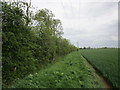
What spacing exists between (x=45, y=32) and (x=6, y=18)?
4.86 meters

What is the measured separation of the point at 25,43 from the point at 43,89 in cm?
289

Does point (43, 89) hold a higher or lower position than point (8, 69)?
lower

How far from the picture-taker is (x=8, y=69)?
5.05 m

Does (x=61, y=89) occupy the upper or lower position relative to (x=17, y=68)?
lower

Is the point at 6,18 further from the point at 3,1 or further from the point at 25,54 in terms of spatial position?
the point at 25,54

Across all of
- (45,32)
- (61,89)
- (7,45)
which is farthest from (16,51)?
(45,32)

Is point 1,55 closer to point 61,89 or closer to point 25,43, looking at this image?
point 25,43

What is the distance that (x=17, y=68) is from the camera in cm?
545

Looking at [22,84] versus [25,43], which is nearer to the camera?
[22,84]

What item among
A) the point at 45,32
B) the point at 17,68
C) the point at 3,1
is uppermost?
the point at 3,1

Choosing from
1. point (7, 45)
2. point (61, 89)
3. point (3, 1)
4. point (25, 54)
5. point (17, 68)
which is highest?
point (3, 1)

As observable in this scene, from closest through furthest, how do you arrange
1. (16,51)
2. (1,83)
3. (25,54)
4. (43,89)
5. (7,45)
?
(43,89), (1,83), (7,45), (16,51), (25,54)

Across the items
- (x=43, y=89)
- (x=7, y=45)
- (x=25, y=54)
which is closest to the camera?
(x=43, y=89)

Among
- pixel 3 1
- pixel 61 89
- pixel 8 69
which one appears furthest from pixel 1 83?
pixel 3 1
